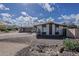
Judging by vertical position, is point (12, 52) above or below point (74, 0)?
below

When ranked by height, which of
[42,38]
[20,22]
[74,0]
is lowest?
[42,38]

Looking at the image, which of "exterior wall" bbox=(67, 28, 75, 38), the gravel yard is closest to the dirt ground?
the gravel yard

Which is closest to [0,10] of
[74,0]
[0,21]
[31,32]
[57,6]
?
[0,21]

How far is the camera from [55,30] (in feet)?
12.4

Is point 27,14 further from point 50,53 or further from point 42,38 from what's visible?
point 50,53

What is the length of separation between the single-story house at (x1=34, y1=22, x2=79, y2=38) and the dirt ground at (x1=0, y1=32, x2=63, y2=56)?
7 centimetres

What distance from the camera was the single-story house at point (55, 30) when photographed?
148 inches

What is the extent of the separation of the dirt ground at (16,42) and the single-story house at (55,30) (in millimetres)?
73

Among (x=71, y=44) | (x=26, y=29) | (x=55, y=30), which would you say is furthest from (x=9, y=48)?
(x=71, y=44)

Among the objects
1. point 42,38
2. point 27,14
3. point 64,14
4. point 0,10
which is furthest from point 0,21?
point 64,14

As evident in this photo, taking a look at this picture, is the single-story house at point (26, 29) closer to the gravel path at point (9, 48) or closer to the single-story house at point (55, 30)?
the single-story house at point (55, 30)

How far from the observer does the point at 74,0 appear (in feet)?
12.2

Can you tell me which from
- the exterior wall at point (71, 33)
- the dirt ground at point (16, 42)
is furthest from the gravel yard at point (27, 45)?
the exterior wall at point (71, 33)

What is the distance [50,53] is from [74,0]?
804mm
